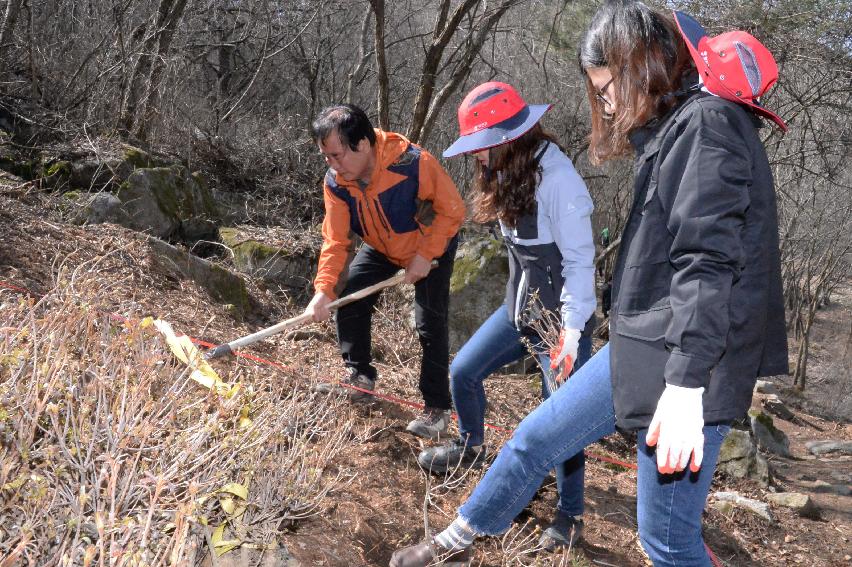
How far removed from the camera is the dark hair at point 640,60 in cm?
195

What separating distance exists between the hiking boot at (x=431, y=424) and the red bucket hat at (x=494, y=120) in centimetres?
147

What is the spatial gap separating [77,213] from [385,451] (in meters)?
3.45

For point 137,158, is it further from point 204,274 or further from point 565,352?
Result: point 565,352

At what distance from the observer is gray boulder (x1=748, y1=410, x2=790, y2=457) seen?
9055mm

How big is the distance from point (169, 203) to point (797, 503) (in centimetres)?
583

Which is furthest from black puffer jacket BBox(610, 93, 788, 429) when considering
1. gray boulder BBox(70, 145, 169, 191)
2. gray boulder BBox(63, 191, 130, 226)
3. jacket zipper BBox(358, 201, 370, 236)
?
gray boulder BBox(70, 145, 169, 191)

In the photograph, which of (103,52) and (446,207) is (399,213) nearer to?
(446,207)

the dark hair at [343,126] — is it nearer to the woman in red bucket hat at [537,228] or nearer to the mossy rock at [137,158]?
the woman in red bucket hat at [537,228]

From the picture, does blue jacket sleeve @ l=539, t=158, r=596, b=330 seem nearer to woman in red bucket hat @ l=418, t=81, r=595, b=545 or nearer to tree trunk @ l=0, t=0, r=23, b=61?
woman in red bucket hat @ l=418, t=81, r=595, b=545

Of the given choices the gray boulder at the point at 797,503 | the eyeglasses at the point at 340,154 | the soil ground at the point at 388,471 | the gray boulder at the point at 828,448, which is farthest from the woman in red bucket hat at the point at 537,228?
the gray boulder at the point at 828,448

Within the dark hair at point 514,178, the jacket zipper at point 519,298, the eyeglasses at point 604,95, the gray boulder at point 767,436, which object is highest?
the eyeglasses at point 604,95

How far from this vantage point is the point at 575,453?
2.27m

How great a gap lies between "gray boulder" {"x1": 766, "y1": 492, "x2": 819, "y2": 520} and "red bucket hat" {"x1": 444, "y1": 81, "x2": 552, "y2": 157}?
426 cm

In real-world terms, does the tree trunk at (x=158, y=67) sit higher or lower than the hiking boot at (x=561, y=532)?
higher
